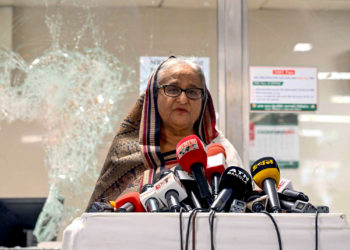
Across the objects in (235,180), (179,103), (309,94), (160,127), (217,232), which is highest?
(309,94)

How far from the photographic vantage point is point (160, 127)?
2408 millimetres

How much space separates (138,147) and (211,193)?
3.20 feet

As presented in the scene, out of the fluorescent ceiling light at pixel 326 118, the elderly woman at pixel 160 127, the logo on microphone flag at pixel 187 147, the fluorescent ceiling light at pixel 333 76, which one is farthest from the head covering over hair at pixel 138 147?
the fluorescent ceiling light at pixel 333 76

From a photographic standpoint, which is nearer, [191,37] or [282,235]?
[282,235]

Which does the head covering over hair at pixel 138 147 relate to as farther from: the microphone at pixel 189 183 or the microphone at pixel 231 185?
the microphone at pixel 231 185

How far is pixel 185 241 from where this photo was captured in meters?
1.23

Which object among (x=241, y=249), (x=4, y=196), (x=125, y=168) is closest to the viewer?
(x=241, y=249)

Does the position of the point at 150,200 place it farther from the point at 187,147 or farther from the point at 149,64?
the point at 149,64

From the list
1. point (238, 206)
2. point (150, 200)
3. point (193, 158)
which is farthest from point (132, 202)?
point (238, 206)

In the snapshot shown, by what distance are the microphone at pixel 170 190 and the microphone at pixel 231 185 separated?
107mm

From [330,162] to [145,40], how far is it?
5.68 ft

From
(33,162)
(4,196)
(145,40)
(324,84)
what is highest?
(145,40)

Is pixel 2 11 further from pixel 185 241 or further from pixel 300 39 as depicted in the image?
pixel 185 241

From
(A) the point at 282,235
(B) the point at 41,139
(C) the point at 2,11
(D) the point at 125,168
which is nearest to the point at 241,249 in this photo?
(A) the point at 282,235
